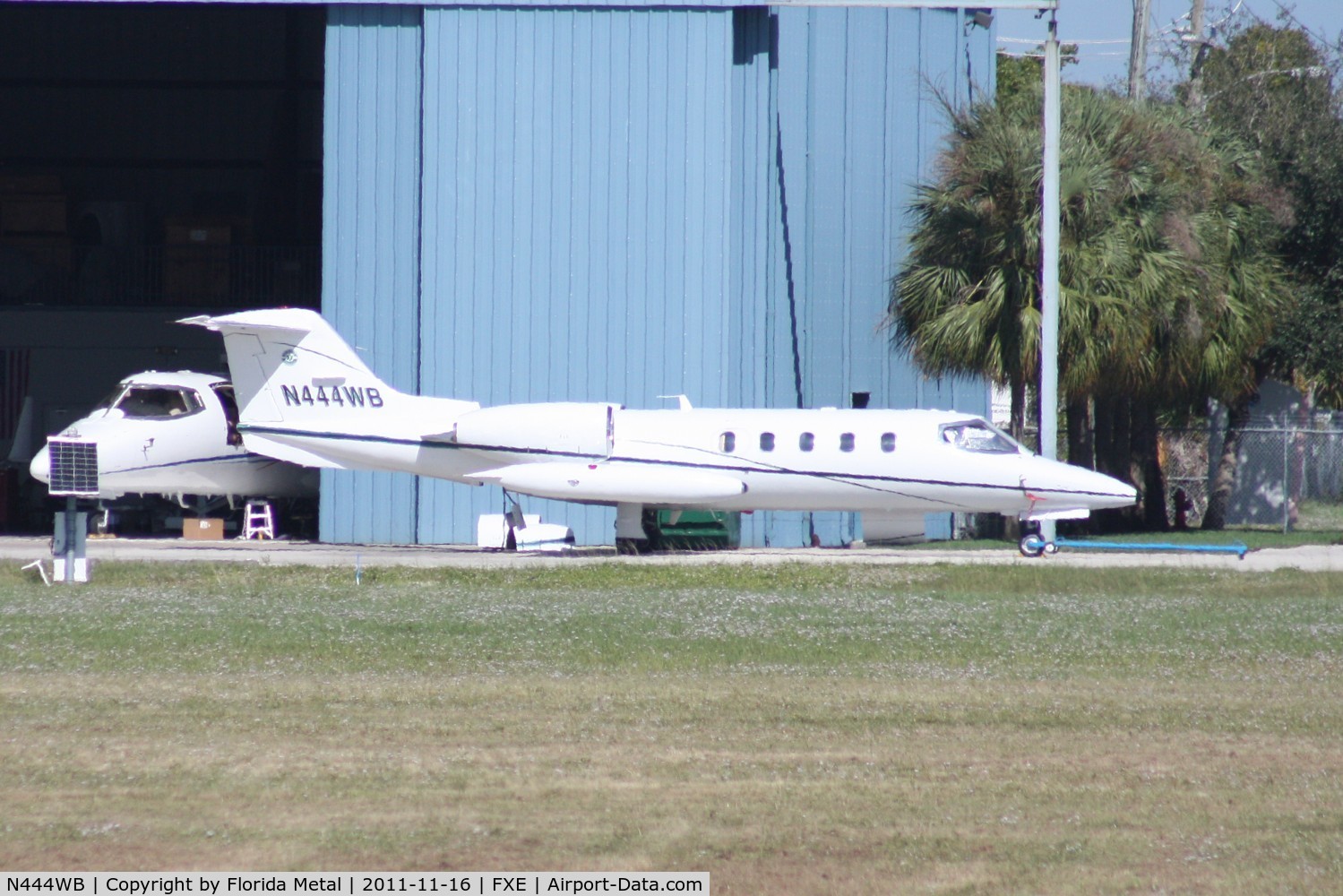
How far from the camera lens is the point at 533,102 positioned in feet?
90.1

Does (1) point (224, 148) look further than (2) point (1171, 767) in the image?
Yes

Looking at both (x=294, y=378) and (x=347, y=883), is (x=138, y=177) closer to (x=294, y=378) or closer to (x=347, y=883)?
(x=294, y=378)

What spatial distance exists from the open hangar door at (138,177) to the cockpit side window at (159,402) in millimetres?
9786

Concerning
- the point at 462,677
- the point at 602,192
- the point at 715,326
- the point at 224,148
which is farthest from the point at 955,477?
the point at 224,148

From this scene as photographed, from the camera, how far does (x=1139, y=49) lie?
34.2m

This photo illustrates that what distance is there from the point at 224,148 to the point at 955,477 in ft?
83.2

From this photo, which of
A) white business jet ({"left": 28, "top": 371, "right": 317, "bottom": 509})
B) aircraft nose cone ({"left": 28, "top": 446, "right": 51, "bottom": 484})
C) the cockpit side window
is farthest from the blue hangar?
aircraft nose cone ({"left": 28, "top": 446, "right": 51, "bottom": 484})

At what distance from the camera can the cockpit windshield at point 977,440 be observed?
77.6 feet

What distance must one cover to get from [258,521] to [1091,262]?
53.1 feet

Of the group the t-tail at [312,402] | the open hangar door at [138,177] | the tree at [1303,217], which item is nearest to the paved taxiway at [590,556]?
the t-tail at [312,402]

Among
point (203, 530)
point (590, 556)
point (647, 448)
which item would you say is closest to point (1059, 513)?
point (647, 448)

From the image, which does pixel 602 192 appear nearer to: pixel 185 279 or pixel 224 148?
pixel 185 279

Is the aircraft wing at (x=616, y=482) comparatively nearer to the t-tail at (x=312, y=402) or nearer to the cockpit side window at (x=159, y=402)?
the t-tail at (x=312, y=402)

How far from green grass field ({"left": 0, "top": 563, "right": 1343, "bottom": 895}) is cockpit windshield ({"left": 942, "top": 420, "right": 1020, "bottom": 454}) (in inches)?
296
